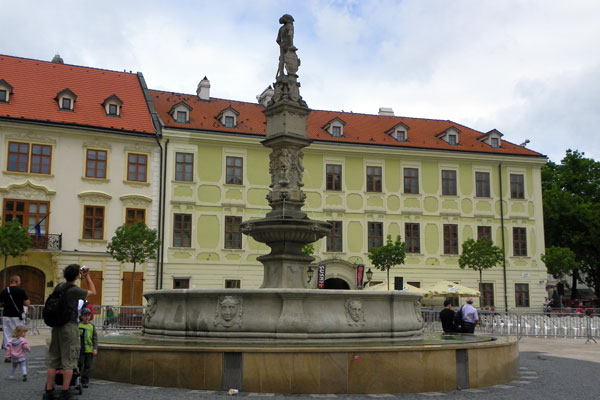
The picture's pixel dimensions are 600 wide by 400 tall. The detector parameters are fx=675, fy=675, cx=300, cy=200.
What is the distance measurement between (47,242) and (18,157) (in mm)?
4375

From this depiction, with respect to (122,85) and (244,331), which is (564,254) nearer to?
(122,85)

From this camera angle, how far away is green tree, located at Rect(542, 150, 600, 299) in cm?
4691

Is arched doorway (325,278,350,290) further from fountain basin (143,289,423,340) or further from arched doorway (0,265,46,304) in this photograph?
fountain basin (143,289,423,340)

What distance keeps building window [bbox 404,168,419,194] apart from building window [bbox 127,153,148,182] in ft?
48.5

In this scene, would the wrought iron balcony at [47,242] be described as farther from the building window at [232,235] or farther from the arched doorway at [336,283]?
the arched doorway at [336,283]

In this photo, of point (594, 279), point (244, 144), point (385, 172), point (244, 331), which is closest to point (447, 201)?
point (385, 172)

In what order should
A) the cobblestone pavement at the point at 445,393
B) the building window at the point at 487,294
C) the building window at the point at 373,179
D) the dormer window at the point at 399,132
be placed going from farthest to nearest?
the dormer window at the point at 399,132, the building window at the point at 487,294, the building window at the point at 373,179, the cobblestone pavement at the point at 445,393

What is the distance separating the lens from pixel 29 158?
32.7m

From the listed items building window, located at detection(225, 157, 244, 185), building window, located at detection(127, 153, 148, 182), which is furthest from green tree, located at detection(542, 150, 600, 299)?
building window, located at detection(127, 153, 148, 182)

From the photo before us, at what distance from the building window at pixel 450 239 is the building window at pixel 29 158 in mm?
22004

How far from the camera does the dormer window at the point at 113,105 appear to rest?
35125 millimetres

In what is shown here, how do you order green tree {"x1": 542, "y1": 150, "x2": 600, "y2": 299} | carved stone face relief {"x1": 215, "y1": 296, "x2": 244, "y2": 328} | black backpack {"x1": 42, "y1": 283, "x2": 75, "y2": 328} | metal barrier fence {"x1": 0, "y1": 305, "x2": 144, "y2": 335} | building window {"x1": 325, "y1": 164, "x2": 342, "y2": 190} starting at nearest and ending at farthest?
black backpack {"x1": 42, "y1": 283, "x2": 75, "y2": 328} → carved stone face relief {"x1": 215, "y1": 296, "x2": 244, "y2": 328} → metal barrier fence {"x1": 0, "y1": 305, "x2": 144, "y2": 335} → building window {"x1": 325, "y1": 164, "x2": 342, "y2": 190} → green tree {"x1": 542, "y1": 150, "x2": 600, "y2": 299}

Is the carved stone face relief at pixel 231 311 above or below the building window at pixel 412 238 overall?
below

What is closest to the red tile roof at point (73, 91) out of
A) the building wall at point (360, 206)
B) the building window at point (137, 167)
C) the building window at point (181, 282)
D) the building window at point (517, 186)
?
the building window at point (137, 167)
